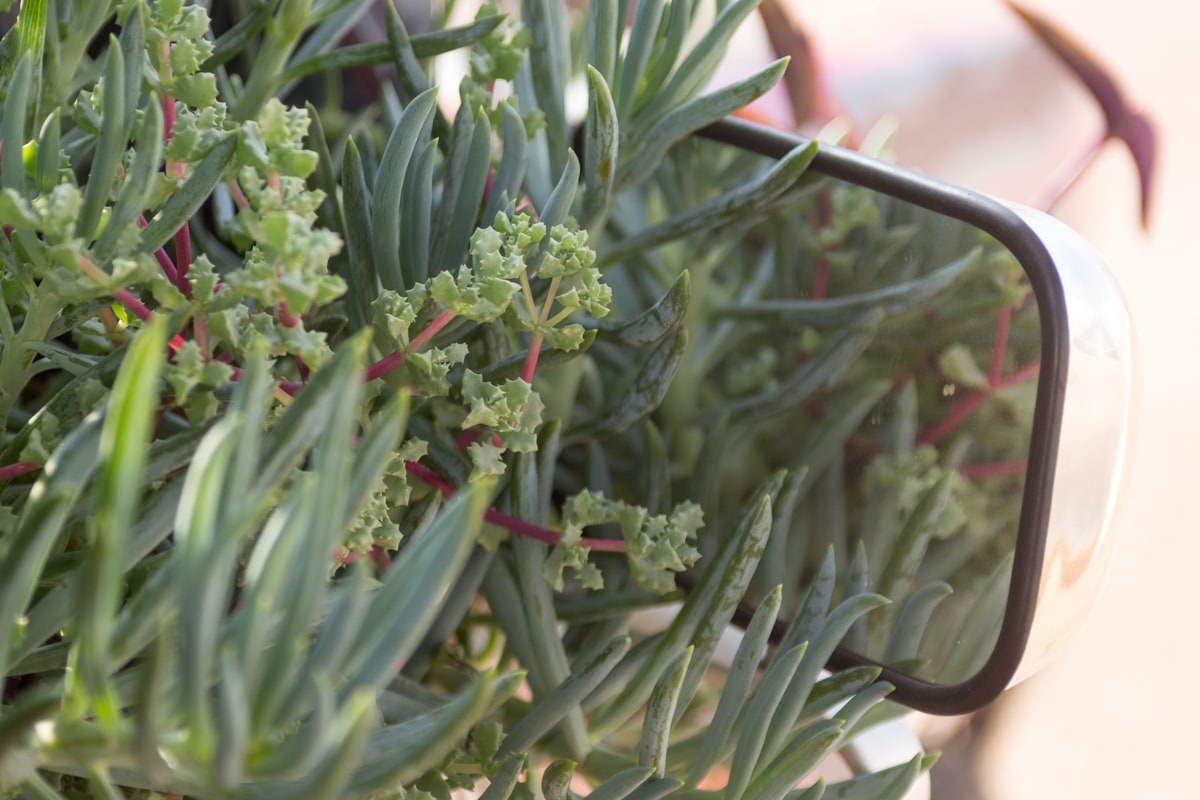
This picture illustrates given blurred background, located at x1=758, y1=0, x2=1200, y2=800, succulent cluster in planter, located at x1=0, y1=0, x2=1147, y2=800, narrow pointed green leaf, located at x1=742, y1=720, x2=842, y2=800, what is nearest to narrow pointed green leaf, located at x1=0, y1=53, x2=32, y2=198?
succulent cluster in planter, located at x1=0, y1=0, x2=1147, y2=800

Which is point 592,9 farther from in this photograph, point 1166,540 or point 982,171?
point 1166,540

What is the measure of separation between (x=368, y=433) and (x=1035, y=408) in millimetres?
169

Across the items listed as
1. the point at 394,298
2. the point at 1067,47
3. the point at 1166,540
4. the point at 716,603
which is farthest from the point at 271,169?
the point at 1166,540

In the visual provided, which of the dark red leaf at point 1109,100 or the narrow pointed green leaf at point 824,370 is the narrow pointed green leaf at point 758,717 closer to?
the narrow pointed green leaf at point 824,370

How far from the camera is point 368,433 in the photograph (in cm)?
18

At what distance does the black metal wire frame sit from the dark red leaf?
0.19m

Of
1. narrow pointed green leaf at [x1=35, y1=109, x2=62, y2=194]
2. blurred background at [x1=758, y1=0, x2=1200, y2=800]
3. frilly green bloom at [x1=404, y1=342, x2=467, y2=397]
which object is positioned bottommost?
blurred background at [x1=758, y1=0, x2=1200, y2=800]

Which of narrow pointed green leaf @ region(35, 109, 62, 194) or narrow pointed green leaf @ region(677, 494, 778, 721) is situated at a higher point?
Result: narrow pointed green leaf @ region(35, 109, 62, 194)

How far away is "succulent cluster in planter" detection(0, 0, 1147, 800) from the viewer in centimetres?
15

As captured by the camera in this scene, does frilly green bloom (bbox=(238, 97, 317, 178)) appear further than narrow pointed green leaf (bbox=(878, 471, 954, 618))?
No

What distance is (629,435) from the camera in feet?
1.29

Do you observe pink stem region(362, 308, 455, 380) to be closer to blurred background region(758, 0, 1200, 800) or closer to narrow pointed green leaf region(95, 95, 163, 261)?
narrow pointed green leaf region(95, 95, 163, 261)

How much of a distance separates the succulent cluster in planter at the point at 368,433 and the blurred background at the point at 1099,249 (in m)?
0.21

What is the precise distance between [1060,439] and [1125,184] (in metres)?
0.45
